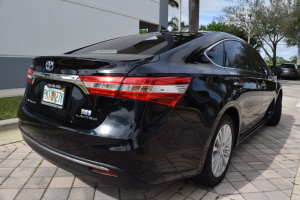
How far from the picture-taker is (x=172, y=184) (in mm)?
2596

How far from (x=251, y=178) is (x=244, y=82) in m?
1.04

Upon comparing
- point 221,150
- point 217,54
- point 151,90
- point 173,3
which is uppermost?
point 173,3

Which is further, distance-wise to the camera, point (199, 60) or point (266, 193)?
point (266, 193)

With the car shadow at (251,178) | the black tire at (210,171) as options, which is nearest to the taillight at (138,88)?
the black tire at (210,171)

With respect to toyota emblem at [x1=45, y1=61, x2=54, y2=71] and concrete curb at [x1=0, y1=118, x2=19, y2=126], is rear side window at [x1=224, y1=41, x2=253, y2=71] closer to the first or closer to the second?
toyota emblem at [x1=45, y1=61, x2=54, y2=71]

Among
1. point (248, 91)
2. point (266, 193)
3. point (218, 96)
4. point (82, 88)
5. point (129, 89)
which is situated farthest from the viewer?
point (248, 91)

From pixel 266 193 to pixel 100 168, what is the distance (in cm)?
167

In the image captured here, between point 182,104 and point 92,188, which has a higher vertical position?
point 182,104

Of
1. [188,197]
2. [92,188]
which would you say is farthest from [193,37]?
[92,188]

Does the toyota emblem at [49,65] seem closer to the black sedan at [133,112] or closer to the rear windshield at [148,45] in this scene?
the black sedan at [133,112]

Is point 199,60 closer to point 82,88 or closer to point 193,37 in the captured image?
point 193,37

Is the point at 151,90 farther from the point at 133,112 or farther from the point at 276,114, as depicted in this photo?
the point at 276,114

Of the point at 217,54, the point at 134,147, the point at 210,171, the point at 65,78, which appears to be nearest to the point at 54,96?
the point at 65,78

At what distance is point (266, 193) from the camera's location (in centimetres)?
251
